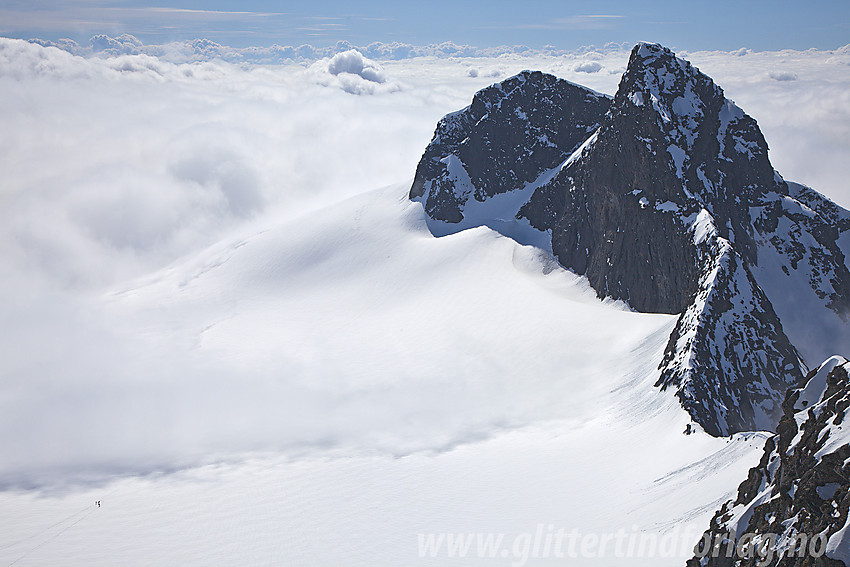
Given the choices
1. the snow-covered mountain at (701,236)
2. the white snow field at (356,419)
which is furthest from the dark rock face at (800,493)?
the snow-covered mountain at (701,236)

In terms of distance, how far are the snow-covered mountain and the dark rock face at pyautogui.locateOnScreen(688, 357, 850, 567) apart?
21438 millimetres

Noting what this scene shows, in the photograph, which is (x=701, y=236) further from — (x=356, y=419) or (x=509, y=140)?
(x=509, y=140)

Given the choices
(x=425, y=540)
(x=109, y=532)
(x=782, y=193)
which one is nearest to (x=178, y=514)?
→ (x=109, y=532)

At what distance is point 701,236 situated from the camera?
6381 centimetres

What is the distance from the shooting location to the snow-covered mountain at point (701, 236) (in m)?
51.3

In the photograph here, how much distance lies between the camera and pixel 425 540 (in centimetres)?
3497

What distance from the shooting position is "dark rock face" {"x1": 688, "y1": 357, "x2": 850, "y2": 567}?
1672cm

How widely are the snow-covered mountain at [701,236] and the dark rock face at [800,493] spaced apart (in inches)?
844

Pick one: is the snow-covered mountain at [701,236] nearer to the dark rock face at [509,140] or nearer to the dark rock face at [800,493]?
the dark rock face at [509,140]

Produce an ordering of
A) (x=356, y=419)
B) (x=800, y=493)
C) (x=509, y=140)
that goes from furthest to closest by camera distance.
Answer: (x=509, y=140)
(x=356, y=419)
(x=800, y=493)

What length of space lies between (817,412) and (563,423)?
33.5m

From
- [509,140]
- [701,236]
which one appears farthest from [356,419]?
[509,140]

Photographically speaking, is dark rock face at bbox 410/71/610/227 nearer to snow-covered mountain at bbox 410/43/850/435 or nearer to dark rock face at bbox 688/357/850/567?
snow-covered mountain at bbox 410/43/850/435

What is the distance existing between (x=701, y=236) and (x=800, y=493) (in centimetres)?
5025
